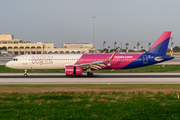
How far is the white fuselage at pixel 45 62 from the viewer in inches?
1300

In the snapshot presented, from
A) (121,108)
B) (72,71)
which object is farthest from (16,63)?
(121,108)

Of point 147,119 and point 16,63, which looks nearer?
point 147,119

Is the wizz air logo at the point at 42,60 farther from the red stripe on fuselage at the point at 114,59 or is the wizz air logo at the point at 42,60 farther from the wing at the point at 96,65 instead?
the wing at the point at 96,65

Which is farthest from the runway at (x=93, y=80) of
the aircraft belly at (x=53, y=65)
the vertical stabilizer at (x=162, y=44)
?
the vertical stabilizer at (x=162, y=44)

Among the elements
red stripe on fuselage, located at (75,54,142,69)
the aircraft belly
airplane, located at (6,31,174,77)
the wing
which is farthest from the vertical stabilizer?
the aircraft belly

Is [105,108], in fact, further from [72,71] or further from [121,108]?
[72,71]

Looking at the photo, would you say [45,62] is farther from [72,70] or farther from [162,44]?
[162,44]

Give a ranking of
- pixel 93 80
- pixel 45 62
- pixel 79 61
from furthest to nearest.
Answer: pixel 45 62
pixel 79 61
pixel 93 80

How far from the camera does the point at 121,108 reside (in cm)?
1273

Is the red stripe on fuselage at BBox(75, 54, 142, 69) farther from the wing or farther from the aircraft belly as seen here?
the aircraft belly

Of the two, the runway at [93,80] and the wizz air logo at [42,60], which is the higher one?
the wizz air logo at [42,60]

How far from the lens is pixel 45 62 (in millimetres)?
33094

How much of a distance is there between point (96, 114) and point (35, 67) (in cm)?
2343

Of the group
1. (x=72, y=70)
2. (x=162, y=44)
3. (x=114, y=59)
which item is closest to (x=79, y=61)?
(x=72, y=70)
